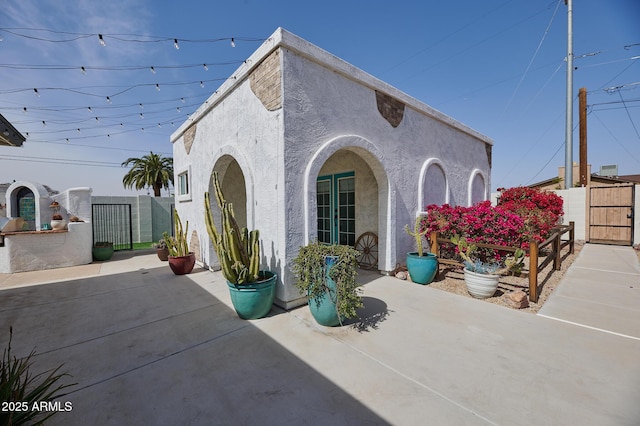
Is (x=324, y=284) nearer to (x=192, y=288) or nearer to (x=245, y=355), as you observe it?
(x=245, y=355)

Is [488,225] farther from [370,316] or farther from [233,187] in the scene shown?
[233,187]

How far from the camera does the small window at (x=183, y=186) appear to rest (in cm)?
724

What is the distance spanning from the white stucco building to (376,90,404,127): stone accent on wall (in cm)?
2

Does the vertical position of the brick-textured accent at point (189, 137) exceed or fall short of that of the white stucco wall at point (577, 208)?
it exceeds it

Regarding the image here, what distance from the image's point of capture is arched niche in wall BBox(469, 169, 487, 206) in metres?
8.93

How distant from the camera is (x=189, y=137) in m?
7.16

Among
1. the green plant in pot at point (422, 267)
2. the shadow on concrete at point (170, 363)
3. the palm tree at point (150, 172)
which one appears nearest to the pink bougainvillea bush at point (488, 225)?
the green plant in pot at point (422, 267)

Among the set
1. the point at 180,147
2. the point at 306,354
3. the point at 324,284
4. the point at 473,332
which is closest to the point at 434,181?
the point at 473,332

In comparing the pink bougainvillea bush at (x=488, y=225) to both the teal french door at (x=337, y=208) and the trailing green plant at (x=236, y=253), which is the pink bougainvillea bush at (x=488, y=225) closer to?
the teal french door at (x=337, y=208)

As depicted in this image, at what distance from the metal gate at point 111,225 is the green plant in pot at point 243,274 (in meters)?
9.27

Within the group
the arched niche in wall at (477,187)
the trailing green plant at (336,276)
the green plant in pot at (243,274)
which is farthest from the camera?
the arched niche in wall at (477,187)

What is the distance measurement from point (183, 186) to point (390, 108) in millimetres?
6271

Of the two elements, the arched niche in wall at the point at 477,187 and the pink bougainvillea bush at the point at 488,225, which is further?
the arched niche in wall at the point at 477,187

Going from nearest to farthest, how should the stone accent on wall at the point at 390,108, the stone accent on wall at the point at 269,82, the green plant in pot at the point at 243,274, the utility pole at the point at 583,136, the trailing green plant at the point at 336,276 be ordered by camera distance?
1. the trailing green plant at the point at 336,276
2. the green plant in pot at the point at 243,274
3. the stone accent on wall at the point at 269,82
4. the stone accent on wall at the point at 390,108
5. the utility pole at the point at 583,136
